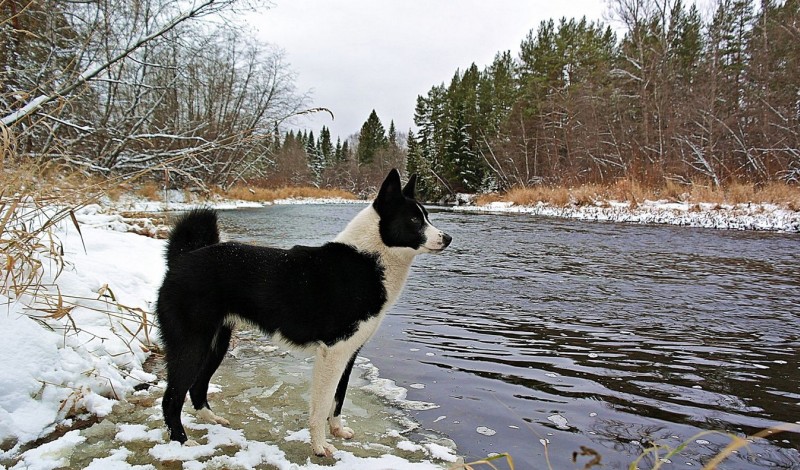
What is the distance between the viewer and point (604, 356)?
4395 millimetres

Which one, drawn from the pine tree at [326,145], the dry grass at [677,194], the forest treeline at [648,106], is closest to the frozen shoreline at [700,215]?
the dry grass at [677,194]

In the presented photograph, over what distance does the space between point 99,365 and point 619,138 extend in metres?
32.9

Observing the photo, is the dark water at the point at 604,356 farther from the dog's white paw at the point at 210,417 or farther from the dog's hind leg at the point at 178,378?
the dog's hind leg at the point at 178,378

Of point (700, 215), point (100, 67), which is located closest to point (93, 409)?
point (100, 67)

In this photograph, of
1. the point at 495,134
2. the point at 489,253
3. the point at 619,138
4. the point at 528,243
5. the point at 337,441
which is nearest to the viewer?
the point at 337,441

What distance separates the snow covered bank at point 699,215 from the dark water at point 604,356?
23.0ft

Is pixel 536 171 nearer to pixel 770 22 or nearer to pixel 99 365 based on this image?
pixel 770 22

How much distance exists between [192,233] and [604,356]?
398cm

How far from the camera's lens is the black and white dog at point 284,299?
264 centimetres

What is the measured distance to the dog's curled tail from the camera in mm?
2928

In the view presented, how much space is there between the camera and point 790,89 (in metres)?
20.5

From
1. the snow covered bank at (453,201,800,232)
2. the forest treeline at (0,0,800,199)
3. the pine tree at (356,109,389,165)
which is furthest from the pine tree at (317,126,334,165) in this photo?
the snow covered bank at (453,201,800,232)

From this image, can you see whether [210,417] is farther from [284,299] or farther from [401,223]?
[401,223]

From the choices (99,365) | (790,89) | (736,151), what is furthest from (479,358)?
(790,89)
